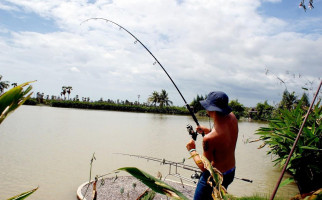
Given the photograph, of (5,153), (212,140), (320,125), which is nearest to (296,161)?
(320,125)

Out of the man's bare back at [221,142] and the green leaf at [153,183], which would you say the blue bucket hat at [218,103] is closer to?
the man's bare back at [221,142]

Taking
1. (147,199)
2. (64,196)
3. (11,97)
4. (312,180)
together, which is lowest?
(64,196)

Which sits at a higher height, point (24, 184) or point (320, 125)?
point (320, 125)

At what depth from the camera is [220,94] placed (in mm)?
2875

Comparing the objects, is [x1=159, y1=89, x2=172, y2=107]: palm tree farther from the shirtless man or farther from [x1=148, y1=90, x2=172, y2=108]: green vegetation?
the shirtless man

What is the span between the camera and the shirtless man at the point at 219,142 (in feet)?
8.67

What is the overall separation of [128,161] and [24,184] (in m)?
4.04

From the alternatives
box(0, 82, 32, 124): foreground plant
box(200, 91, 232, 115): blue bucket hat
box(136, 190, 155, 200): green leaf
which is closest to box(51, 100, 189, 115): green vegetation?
box(200, 91, 232, 115): blue bucket hat

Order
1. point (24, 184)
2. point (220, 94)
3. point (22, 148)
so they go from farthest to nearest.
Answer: point (22, 148), point (24, 184), point (220, 94)

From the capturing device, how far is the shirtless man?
8.67ft

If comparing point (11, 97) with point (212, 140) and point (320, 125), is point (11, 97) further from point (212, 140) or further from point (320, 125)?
point (320, 125)

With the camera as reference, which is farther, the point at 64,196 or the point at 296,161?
the point at 64,196

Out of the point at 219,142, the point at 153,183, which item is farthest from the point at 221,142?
the point at 153,183

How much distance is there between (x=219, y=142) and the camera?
2654mm
